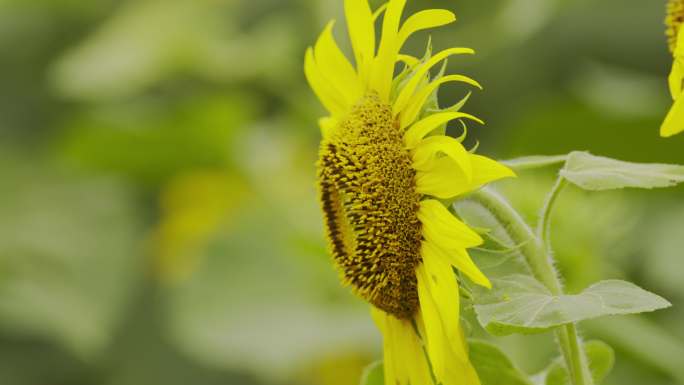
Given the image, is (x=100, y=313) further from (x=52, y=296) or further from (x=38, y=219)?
(x=38, y=219)

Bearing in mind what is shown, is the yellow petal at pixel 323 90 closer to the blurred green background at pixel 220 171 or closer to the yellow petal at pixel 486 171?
the yellow petal at pixel 486 171

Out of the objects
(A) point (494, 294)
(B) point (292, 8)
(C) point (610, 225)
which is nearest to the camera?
(A) point (494, 294)

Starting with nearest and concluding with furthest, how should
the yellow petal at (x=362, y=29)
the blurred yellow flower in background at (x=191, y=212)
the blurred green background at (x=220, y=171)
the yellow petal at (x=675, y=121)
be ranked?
the yellow petal at (x=675, y=121) < the yellow petal at (x=362, y=29) < the blurred green background at (x=220, y=171) < the blurred yellow flower in background at (x=191, y=212)

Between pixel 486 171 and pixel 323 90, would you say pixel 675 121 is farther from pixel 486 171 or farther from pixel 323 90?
pixel 323 90

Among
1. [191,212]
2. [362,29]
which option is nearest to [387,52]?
[362,29]

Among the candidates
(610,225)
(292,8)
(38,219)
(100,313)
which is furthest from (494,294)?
(292,8)

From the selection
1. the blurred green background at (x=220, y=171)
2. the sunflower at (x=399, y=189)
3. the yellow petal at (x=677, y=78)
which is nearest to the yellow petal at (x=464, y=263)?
the sunflower at (x=399, y=189)
